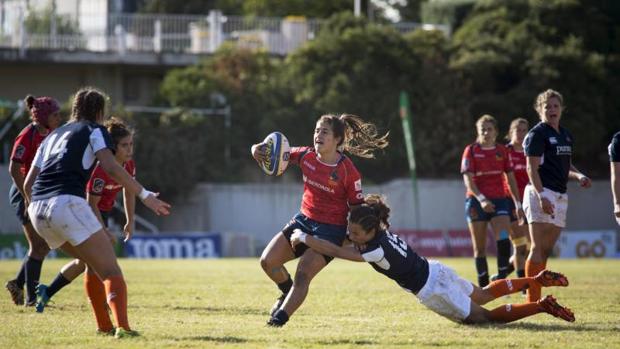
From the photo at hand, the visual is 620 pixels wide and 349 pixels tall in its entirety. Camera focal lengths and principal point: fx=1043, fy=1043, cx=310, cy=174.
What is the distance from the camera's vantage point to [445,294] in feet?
30.3

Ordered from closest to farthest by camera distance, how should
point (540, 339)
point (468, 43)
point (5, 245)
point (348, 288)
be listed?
point (540, 339) → point (348, 288) → point (5, 245) → point (468, 43)

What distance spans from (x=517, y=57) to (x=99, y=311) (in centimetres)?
3189

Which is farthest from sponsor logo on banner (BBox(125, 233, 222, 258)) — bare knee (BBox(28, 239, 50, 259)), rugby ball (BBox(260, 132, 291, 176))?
rugby ball (BBox(260, 132, 291, 176))

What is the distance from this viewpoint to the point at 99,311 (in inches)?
349

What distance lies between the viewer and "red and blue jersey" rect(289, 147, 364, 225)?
9.70m

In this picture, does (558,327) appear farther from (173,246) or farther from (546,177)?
(173,246)

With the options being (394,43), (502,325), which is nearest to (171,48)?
(394,43)

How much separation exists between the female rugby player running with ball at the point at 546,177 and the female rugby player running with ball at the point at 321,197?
82.8 inches

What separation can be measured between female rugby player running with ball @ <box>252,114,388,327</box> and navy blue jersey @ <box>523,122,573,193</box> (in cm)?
224

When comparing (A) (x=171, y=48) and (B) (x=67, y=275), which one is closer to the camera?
(B) (x=67, y=275)

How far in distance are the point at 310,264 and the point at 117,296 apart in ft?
6.32

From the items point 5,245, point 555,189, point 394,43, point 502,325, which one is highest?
point 394,43

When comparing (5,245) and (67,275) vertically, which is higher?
(67,275)

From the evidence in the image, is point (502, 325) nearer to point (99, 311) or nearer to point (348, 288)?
point (99, 311)
